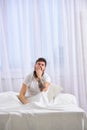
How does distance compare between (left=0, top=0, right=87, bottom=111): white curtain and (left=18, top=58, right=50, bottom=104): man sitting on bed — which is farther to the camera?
(left=0, top=0, right=87, bottom=111): white curtain

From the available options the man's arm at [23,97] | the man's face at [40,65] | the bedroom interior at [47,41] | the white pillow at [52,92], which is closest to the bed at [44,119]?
the man's arm at [23,97]

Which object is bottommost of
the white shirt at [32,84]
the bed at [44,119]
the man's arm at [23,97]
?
the bed at [44,119]

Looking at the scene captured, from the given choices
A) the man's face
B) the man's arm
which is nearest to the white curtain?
the man's face

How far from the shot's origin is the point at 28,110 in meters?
2.38

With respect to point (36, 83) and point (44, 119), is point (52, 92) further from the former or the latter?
point (44, 119)

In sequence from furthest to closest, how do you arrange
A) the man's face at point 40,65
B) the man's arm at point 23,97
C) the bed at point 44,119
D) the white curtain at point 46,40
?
the white curtain at point 46,40
the man's face at point 40,65
the man's arm at point 23,97
the bed at point 44,119

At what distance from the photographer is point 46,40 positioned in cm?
372

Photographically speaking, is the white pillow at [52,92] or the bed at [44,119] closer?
the bed at [44,119]

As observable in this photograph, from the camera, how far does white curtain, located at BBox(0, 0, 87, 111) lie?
370 cm

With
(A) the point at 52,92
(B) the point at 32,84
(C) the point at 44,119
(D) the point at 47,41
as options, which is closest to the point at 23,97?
(B) the point at 32,84

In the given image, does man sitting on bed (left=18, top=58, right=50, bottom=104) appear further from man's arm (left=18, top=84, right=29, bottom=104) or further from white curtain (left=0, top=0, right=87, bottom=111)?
white curtain (left=0, top=0, right=87, bottom=111)

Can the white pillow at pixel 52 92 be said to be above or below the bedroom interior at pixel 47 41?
below

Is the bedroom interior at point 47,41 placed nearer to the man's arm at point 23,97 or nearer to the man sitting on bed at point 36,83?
the man sitting on bed at point 36,83

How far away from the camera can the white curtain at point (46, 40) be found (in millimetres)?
3701
